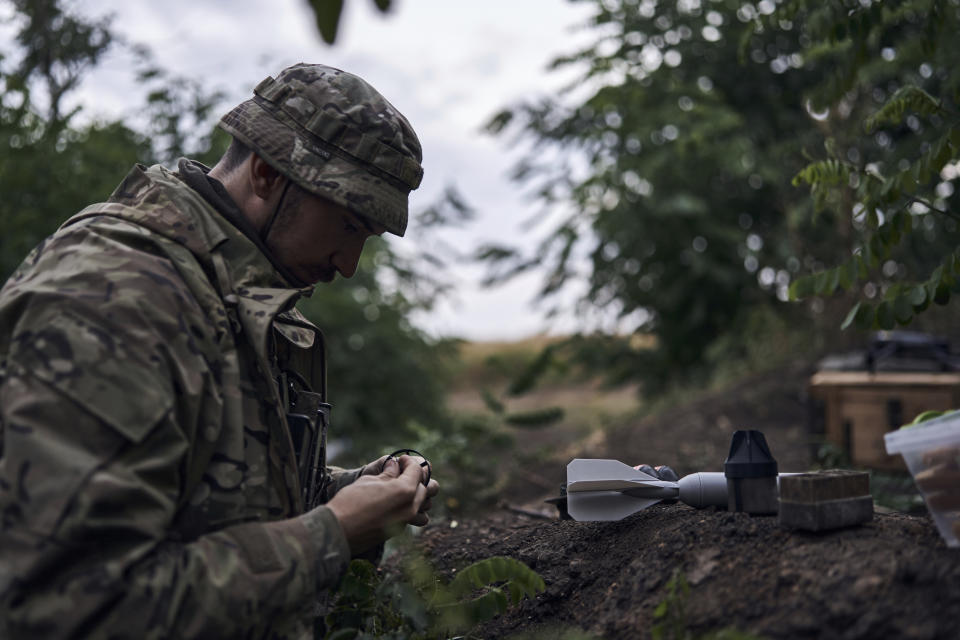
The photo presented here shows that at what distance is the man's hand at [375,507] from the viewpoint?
188 cm

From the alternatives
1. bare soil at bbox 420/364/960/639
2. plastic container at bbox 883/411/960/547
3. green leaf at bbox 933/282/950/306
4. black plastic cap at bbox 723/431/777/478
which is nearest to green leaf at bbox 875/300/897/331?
green leaf at bbox 933/282/950/306

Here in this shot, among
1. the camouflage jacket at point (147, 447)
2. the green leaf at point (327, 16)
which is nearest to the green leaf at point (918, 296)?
the camouflage jacket at point (147, 447)

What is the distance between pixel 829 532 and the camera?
79.0 inches

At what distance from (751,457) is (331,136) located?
1.43m

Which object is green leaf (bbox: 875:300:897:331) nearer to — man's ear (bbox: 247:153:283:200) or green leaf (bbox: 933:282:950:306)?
green leaf (bbox: 933:282:950:306)

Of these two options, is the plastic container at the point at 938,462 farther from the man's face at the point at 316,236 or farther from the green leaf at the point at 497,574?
the man's face at the point at 316,236

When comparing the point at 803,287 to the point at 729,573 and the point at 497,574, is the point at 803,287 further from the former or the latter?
the point at 497,574

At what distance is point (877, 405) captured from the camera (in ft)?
15.6

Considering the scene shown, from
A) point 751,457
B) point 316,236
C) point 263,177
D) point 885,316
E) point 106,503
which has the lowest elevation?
point 751,457

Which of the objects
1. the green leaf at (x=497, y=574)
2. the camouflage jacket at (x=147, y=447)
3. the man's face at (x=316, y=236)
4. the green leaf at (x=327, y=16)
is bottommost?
the green leaf at (x=497, y=574)

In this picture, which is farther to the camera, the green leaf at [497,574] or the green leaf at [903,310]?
the green leaf at [903,310]

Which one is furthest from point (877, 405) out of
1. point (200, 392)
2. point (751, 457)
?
point (200, 392)

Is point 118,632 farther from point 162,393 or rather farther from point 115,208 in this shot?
point 115,208

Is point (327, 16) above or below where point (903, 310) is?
above
